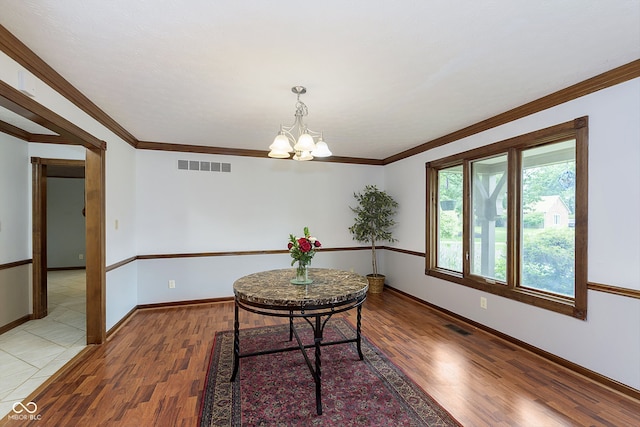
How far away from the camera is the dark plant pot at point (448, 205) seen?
4.07m

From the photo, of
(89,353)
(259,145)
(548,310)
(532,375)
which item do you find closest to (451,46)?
(548,310)

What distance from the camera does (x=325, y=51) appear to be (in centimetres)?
192

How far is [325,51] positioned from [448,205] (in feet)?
9.91

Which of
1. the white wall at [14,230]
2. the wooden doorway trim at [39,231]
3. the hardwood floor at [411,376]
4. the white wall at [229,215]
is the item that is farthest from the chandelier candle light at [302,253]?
the white wall at [14,230]

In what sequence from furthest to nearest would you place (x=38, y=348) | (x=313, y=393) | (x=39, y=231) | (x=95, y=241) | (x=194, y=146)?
1. (x=194, y=146)
2. (x=39, y=231)
3. (x=95, y=241)
4. (x=38, y=348)
5. (x=313, y=393)

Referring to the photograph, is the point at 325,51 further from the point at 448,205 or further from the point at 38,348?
the point at 38,348

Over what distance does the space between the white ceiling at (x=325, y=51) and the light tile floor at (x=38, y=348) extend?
243cm

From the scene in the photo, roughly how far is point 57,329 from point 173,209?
192 centimetres

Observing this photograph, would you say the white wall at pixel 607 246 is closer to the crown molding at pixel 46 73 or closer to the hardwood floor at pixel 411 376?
the hardwood floor at pixel 411 376

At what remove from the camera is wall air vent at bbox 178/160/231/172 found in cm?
441

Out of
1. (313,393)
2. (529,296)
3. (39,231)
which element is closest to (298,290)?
(313,393)

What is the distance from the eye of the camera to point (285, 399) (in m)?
2.16

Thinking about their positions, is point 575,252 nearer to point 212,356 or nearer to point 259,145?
point 212,356

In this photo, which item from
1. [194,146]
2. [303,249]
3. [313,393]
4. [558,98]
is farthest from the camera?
[194,146]
